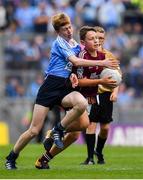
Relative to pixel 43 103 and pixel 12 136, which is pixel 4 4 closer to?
pixel 12 136

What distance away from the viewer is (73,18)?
90.7 ft

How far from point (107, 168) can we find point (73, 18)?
15167mm

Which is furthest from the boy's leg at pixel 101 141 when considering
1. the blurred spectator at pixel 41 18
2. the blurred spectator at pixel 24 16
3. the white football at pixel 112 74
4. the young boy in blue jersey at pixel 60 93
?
the blurred spectator at pixel 24 16

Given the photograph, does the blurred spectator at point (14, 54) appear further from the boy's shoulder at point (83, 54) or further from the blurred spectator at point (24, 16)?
the boy's shoulder at point (83, 54)

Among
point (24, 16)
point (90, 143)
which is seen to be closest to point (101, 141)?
point (90, 143)

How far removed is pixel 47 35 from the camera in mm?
26688

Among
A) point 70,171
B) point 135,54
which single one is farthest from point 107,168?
point 135,54

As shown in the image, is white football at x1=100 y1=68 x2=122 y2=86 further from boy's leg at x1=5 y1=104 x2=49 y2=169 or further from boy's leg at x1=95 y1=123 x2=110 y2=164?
boy's leg at x1=95 y1=123 x2=110 y2=164

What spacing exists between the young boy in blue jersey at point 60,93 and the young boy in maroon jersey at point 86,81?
7.7 inches

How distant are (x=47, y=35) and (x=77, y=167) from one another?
545 inches

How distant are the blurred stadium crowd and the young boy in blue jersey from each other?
1292 centimetres

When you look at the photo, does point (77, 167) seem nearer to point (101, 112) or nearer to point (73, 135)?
point (73, 135)

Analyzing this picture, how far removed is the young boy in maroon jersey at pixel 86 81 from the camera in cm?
1235

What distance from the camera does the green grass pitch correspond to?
11.4 m
